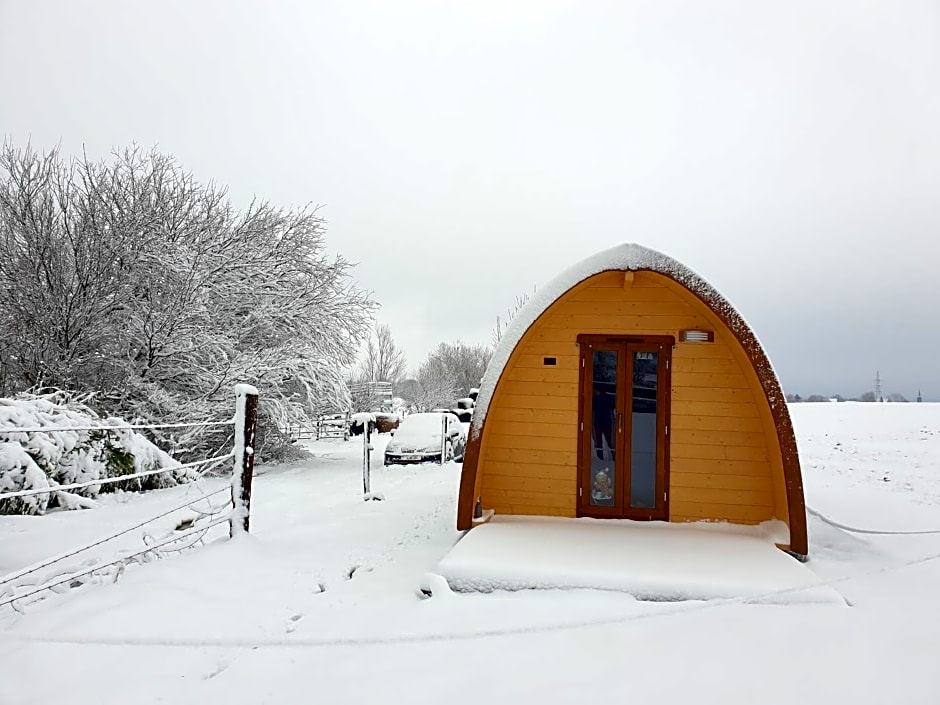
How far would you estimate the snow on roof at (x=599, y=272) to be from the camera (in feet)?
17.5

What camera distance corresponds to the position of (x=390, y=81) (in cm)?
1131

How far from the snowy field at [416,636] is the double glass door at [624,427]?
1.68 metres

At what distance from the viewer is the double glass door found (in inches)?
245

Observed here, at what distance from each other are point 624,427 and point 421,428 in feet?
31.2

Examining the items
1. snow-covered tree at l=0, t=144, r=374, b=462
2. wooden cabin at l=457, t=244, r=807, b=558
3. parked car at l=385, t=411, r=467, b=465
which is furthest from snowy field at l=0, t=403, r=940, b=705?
parked car at l=385, t=411, r=467, b=465

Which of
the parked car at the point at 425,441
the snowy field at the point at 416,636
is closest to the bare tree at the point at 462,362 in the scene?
the parked car at the point at 425,441

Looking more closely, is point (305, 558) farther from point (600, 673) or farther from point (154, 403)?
point (154, 403)

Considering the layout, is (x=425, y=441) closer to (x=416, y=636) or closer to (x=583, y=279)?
(x=583, y=279)

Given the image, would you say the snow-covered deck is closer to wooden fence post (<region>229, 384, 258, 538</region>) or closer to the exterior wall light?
the exterior wall light

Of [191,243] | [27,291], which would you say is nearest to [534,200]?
[191,243]

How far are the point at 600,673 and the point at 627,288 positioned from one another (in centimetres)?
416

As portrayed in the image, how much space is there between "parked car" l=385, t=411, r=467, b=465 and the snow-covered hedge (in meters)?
5.67

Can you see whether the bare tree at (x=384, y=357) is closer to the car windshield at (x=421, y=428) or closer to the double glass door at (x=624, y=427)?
the car windshield at (x=421, y=428)

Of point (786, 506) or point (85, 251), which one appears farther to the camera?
point (85, 251)
